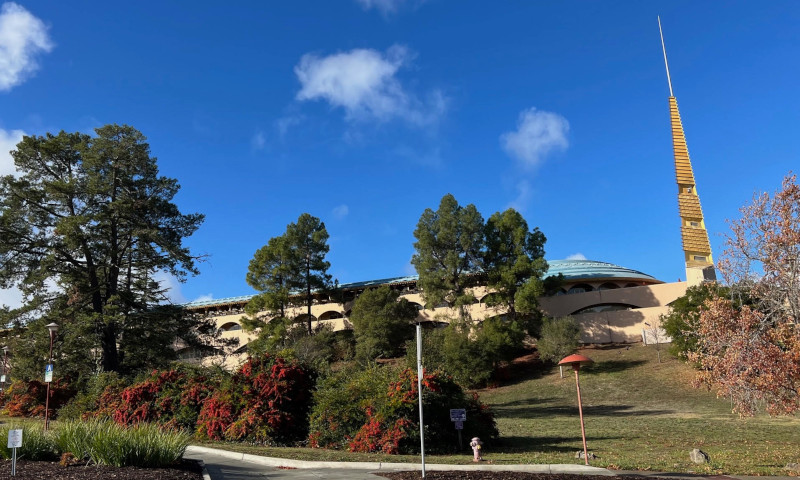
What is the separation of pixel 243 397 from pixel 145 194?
889 inches

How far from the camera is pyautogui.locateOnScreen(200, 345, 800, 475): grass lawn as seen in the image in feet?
42.7

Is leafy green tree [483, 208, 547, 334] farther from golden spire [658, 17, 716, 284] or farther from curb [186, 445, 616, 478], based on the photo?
curb [186, 445, 616, 478]

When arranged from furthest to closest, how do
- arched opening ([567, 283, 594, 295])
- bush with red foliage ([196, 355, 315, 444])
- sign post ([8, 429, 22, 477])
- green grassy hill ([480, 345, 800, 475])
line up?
1. arched opening ([567, 283, 594, 295])
2. bush with red foliage ([196, 355, 315, 444])
3. green grassy hill ([480, 345, 800, 475])
4. sign post ([8, 429, 22, 477])

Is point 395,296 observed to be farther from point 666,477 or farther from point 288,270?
point 666,477

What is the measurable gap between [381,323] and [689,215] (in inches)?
1168

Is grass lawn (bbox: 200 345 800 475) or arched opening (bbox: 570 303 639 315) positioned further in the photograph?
arched opening (bbox: 570 303 639 315)

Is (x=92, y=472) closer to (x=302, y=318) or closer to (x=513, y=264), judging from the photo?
(x=513, y=264)

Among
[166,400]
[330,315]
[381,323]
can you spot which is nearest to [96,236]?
[166,400]

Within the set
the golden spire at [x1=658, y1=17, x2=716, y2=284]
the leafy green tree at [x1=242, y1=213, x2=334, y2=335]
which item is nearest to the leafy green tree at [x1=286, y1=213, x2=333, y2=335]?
the leafy green tree at [x1=242, y1=213, x2=334, y2=335]

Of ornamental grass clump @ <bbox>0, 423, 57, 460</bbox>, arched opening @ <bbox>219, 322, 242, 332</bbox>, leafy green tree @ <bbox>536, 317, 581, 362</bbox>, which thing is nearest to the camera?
ornamental grass clump @ <bbox>0, 423, 57, 460</bbox>

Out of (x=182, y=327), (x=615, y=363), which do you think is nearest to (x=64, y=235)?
(x=182, y=327)

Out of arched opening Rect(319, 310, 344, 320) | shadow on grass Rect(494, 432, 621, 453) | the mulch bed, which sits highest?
arched opening Rect(319, 310, 344, 320)

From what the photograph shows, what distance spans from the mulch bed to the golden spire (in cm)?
4783

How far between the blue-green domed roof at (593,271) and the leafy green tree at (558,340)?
14.1m
